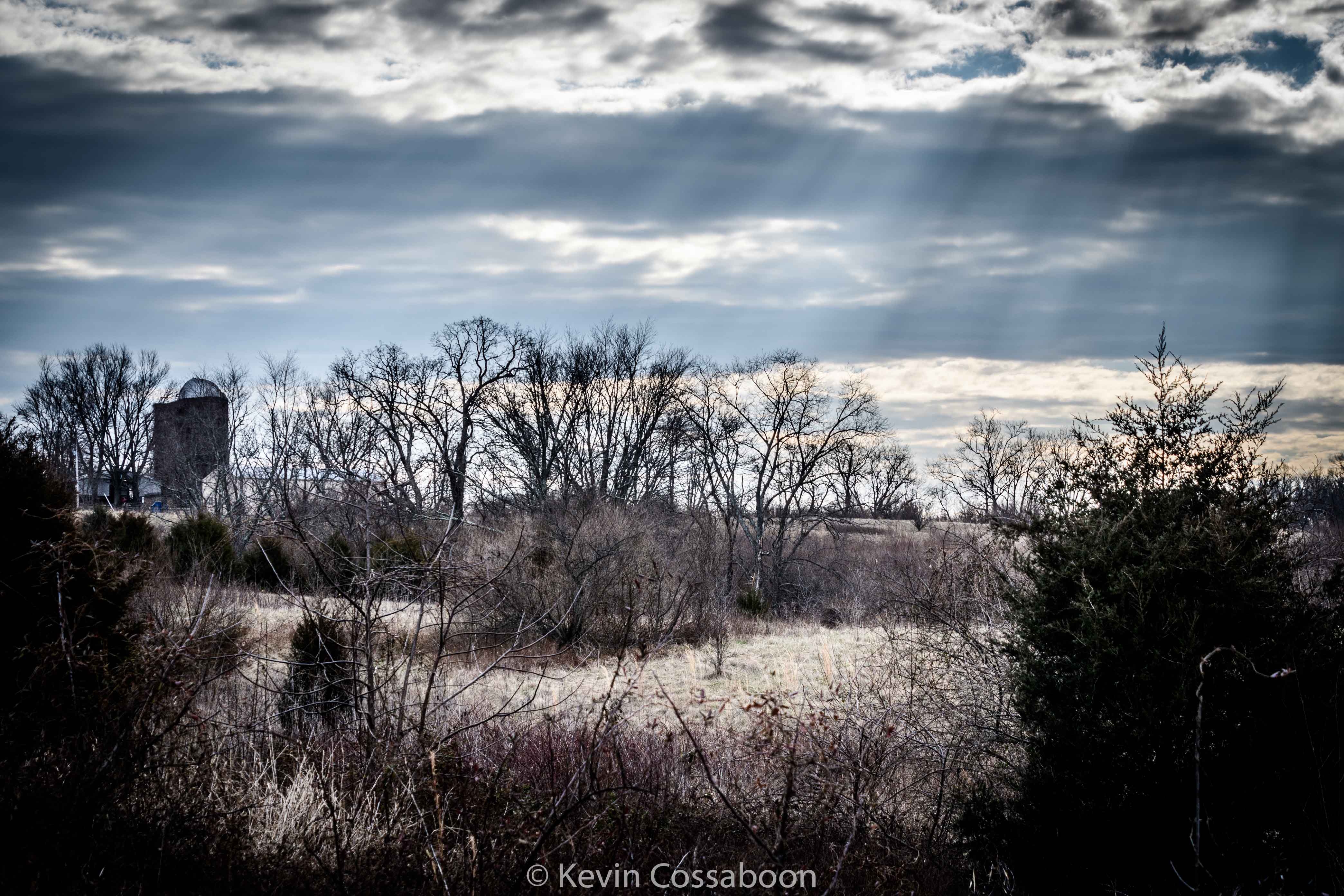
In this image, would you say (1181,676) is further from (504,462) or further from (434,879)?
(504,462)

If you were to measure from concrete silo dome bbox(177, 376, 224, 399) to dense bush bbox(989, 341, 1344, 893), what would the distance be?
5492 cm

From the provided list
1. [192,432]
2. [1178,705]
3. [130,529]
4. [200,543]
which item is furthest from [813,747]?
[192,432]

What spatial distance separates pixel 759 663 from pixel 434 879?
42.0 feet

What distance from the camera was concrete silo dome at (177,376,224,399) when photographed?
51.9 m

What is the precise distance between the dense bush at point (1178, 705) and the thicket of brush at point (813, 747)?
16 mm

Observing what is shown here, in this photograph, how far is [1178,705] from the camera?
186 inches

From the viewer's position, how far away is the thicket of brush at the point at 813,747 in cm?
429

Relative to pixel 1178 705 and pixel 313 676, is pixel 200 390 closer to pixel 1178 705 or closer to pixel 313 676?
pixel 313 676

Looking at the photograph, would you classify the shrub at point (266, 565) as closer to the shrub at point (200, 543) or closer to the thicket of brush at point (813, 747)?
the shrub at point (200, 543)

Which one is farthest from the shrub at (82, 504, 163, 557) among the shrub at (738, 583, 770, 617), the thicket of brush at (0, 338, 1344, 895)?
the shrub at (738, 583, 770, 617)

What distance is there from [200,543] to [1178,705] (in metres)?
23.4

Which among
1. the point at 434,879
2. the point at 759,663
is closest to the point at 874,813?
the point at 434,879

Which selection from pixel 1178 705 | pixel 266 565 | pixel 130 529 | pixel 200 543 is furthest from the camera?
pixel 266 565

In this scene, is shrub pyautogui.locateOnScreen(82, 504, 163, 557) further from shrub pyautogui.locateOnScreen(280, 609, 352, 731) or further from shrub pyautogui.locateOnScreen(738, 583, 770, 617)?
shrub pyautogui.locateOnScreen(738, 583, 770, 617)
